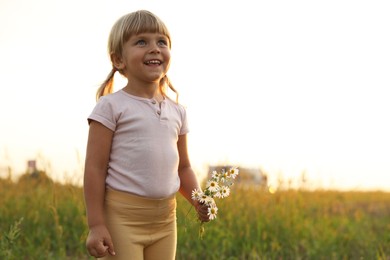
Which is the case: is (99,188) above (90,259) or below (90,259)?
above

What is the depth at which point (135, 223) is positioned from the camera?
238 centimetres

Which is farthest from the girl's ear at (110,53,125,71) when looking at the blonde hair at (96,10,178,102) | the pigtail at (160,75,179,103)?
the pigtail at (160,75,179,103)

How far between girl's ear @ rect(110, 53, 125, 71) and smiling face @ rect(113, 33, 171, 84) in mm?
41

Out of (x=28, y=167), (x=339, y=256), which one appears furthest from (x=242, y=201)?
(x=28, y=167)

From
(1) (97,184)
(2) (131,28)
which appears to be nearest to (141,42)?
(2) (131,28)

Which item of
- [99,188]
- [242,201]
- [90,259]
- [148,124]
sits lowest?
[90,259]

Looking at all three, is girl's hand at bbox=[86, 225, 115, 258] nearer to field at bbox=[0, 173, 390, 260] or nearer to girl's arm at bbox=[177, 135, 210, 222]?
girl's arm at bbox=[177, 135, 210, 222]

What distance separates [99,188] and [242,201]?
3.16m

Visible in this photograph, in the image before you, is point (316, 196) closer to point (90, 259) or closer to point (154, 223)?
point (90, 259)

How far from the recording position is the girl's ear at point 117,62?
255 cm

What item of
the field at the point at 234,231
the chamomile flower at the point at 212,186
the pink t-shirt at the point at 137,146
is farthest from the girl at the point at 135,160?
the field at the point at 234,231

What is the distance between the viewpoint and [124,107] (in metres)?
2.41

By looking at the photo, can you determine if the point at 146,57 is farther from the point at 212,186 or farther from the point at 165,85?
the point at 212,186

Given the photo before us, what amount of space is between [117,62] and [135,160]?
0.47 meters
